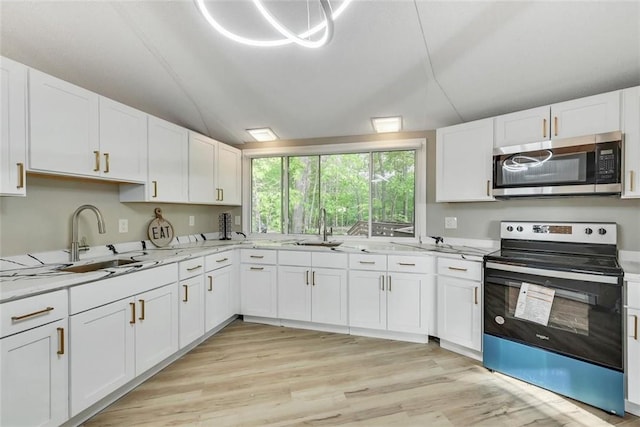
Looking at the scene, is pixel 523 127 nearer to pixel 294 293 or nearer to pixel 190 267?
pixel 294 293

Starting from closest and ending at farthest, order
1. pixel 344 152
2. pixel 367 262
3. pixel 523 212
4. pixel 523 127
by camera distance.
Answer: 1. pixel 523 127
2. pixel 523 212
3. pixel 367 262
4. pixel 344 152

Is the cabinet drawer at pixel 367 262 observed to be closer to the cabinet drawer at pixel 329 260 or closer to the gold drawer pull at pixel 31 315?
the cabinet drawer at pixel 329 260

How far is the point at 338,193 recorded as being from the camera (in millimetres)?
3674

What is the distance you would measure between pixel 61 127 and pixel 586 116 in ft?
11.9

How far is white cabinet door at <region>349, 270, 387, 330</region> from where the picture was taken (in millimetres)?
2760

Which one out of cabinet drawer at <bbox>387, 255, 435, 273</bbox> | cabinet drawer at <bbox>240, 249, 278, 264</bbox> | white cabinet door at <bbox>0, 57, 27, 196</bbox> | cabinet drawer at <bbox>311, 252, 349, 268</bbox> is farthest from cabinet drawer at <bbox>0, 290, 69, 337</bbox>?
cabinet drawer at <bbox>387, 255, 435, 273</bbox>

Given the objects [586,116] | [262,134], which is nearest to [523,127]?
[586,116]

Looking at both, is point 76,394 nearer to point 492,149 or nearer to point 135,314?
point 135,314

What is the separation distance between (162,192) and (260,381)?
182cm

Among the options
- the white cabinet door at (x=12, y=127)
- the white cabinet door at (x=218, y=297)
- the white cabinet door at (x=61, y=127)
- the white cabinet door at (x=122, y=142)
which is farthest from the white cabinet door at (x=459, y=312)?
the white cabinet door at (x=12, y=127)

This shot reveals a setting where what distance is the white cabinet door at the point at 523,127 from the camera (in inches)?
90.6

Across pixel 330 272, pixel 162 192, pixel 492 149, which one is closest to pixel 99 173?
pixel 162 192

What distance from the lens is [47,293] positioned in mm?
1473

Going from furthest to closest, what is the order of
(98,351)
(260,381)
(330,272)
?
(330,272)
(260,381)
(98,351)
